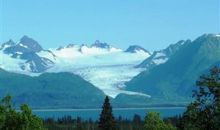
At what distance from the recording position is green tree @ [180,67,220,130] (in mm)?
36188

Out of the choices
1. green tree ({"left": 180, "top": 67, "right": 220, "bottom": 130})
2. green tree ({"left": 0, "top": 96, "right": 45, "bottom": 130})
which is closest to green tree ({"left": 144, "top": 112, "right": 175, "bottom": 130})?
green tree ({"left": 0, "top": 96, "right": 45, "bottom": 130})

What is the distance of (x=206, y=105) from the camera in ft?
120

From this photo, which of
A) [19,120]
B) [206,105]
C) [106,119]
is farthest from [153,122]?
[206,105]

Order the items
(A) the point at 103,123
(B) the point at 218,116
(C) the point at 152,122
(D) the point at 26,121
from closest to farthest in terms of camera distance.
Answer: (B) the point at 218,116 → (D) the point at 26,121 → (C) the point at 152,122 → (A) the point at 103,123

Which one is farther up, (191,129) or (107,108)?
(107,108)

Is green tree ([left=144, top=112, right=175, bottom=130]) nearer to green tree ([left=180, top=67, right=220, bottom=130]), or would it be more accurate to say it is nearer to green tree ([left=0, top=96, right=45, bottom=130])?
green tree ([left=0, top=96, right=45, bottom=130])

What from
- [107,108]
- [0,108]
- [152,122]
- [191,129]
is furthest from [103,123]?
[191,129]

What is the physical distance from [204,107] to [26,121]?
24.7 m

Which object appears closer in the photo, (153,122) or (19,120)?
(19,120)

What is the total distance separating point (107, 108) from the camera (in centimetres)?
11419

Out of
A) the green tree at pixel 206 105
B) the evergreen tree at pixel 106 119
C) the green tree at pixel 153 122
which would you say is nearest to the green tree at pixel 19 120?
the green tree at pixel 206 105

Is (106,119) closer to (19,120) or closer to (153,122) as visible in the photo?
(153,122)

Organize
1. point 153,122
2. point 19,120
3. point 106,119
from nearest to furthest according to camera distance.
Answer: point 19,120 < point 153,122 < point 106,119

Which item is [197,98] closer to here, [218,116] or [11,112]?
[218,116]
